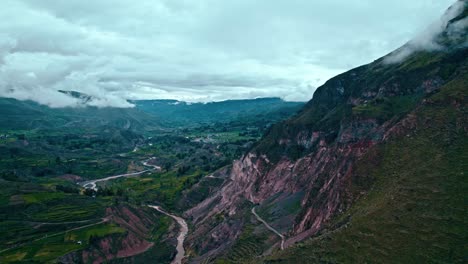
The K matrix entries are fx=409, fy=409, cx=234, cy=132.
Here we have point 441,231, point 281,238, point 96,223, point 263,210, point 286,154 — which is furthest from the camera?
point 286,154

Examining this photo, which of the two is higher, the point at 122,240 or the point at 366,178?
the point at 366,178

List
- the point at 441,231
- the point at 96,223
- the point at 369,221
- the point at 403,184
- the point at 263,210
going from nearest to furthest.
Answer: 1. the point at 441,231
2. the point at 369,221
3. the point at 403,184
4. the point at 263,210
5. the point at 96,223

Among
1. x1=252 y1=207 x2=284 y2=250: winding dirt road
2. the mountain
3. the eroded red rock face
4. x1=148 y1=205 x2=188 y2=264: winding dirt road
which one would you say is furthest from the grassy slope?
x1=148 y1=205 x2=188 y2=264: winding dirt road

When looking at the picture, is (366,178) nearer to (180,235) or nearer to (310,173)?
(310,173)

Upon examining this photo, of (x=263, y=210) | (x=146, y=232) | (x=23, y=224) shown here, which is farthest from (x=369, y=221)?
(x=23, y=224)

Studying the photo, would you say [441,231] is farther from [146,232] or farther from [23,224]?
[23,224]

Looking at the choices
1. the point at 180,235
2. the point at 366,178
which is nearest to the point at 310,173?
the point at 366,178
